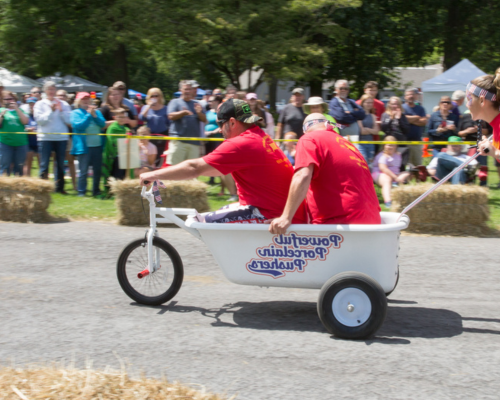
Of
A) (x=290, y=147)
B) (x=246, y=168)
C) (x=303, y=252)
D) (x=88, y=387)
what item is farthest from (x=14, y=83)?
(x=88, y=387)

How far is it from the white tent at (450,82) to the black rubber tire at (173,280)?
17.1 metres

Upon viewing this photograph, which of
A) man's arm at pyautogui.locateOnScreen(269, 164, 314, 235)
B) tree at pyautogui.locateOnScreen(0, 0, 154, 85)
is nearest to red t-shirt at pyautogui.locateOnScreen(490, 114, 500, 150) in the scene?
man's arm at pyautogui.locateOnScreen(269, 164, 314, 235)

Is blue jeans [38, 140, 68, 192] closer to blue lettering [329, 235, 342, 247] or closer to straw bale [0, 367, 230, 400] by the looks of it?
blue lettering [329, 235, 342, 247]

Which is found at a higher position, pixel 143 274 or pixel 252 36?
pixel 252 36

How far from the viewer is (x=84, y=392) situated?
3.38 meters

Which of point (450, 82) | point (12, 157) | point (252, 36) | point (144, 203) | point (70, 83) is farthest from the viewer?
point (70, 83)

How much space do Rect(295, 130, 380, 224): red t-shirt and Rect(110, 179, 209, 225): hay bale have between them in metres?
4.27

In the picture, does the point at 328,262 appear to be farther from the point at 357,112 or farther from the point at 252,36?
the point at 252,36

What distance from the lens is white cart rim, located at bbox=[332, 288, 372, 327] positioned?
4535mm

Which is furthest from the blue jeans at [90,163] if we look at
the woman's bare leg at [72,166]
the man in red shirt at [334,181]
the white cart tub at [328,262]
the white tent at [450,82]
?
the white tent at [450,82]

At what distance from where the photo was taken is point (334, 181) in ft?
15.4

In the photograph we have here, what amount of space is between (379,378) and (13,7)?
2355 cm

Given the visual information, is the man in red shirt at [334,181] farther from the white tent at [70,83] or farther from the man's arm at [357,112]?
the white tent at [70,83]

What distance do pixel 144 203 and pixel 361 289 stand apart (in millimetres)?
4848
